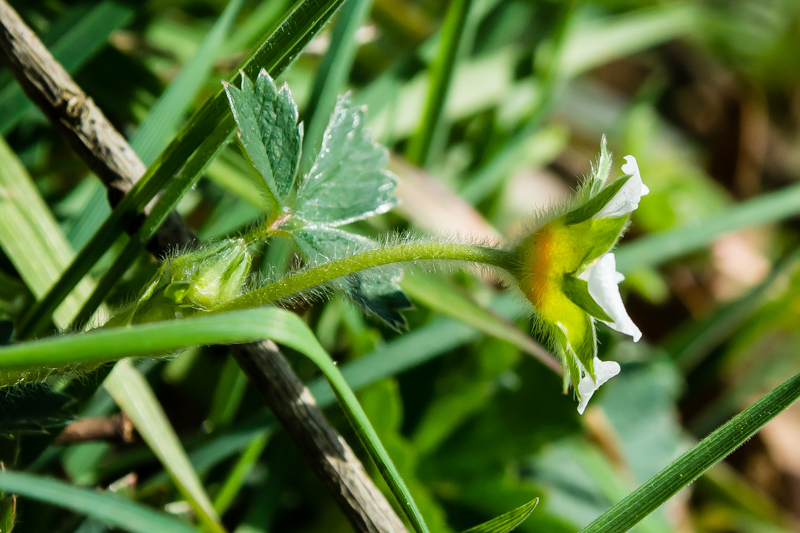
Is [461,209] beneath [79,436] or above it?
beneath

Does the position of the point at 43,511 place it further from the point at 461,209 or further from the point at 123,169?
the point at 461,209

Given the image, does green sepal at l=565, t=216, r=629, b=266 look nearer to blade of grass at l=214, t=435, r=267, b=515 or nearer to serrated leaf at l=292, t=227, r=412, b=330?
serrated leaf at l=292, t=227, r=412, b=330

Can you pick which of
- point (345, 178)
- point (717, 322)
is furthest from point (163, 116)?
point (717, 322)

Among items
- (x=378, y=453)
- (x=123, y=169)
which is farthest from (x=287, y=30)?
(x=378, y=453)

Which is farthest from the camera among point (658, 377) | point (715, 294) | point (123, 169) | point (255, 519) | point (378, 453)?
point (715, 294)

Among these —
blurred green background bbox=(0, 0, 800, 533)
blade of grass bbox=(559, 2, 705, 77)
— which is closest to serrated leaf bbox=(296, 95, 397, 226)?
blurred green background bbox=(0, 0, 800, 533)

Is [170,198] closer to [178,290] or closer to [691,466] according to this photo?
[178,290]

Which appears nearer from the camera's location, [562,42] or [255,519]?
[255,519]
